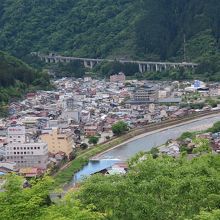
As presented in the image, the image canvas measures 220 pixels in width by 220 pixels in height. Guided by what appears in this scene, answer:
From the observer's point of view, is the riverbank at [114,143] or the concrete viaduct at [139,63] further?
the concrete viaduct at [139,63]

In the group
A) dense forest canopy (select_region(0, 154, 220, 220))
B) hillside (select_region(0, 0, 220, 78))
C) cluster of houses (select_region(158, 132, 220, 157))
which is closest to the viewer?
dense forest canopy (select_region(0, 154, 220, 220))

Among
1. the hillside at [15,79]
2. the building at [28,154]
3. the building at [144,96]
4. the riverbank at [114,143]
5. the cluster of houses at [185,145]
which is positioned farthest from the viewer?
the building at [144,96]

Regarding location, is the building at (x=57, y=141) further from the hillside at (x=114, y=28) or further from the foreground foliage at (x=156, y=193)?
the hillside at (x=114, y=28)

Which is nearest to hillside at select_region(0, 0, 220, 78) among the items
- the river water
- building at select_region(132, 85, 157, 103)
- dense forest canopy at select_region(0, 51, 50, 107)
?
building at select_region(132, 85, 157, 103)

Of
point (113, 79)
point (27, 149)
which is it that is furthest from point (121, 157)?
point (113, 79)

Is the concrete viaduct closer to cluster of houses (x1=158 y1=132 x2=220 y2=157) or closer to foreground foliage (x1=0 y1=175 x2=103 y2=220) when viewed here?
cluster of houses (x1=158 y1=132 x2=220 y2=157)

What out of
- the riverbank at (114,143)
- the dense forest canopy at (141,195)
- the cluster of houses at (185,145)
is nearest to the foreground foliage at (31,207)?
the dense forest canopy at (141,195)

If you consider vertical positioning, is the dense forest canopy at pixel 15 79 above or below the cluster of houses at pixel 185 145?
above
